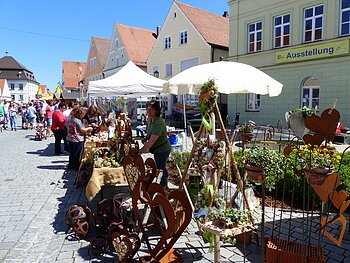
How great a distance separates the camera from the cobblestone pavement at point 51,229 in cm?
354

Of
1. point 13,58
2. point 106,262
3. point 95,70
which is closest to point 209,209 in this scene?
point 106,262

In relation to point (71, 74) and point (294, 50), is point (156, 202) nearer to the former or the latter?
point (294, 50)

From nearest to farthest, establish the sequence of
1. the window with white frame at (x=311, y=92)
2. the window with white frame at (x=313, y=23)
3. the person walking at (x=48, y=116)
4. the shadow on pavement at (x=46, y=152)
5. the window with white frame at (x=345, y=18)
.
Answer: the shadow on pavement at (x=46, y=152) < the window with white frame at (x=345, y=18) < the person walking at (x=48, y=116) < the window with white frame at (x=313, y=23) < the window with white frame at (x=311, y=92)

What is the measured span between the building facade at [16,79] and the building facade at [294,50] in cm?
6970

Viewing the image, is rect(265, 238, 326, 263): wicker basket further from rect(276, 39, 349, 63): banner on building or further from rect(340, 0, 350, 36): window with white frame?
rect(340, 0, 350, 36): window with white frame

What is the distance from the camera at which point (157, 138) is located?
4.66 meters

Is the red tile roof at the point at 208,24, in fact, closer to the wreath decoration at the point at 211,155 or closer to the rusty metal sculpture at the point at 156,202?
the wreath decoration at the point at 211,155

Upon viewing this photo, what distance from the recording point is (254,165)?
3.62m

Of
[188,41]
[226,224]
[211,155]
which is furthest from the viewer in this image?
[188,41]

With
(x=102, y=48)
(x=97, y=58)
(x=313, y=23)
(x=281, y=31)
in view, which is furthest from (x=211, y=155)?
(x=102, y=48)

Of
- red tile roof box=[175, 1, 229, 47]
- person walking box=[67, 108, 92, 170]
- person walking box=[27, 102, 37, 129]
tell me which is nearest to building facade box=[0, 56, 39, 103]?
red tile roof box=[175, 1, 229, 47]

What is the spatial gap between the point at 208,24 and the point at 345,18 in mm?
12759

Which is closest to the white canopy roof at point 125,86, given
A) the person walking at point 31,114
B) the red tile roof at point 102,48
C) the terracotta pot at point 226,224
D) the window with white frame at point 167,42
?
the terracotta pot at point 226,224

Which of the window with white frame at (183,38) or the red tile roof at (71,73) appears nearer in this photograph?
the window with white frame at (183,38)
